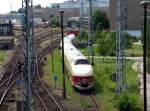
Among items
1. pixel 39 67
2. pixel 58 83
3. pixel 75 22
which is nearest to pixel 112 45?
pixel 39 67

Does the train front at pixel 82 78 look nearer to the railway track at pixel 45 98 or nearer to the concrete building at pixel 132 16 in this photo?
the railway track at pixel 45 98

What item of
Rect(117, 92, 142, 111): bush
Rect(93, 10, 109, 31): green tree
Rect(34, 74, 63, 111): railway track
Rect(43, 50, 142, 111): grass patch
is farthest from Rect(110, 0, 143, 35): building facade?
Rect(117, 92, 142, 111): bush

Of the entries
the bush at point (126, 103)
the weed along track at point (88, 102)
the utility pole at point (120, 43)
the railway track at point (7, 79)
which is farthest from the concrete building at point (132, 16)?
the bush at point (126, 103)

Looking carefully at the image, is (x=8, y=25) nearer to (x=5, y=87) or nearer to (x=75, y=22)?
(x=5, y=87)

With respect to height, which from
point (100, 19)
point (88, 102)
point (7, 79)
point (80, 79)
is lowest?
point (7, 79)

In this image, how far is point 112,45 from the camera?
64125mm

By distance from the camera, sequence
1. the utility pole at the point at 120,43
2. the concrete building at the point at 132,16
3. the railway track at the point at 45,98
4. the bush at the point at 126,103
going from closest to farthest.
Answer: the bush at the point at 126,103 < the utility pole at the point at 120,43 < the railway track at the point at 45,98 < the concrete building at the point at 132,16

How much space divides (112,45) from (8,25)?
2720 cm

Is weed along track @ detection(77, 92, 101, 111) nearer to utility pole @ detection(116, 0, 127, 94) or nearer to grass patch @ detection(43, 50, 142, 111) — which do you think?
grass patch @ detection(43, 50, 142, 111)

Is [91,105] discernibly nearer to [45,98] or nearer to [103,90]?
[45,98]

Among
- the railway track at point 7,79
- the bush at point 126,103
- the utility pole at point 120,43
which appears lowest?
the railway track at point 7,79

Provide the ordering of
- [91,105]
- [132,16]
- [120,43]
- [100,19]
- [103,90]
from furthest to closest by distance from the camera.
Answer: [100,19] → [132,16] → [103,90] → [91,105] → [120,43]

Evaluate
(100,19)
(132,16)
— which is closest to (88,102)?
(132,16)

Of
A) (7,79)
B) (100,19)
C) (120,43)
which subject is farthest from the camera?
(100,19)
